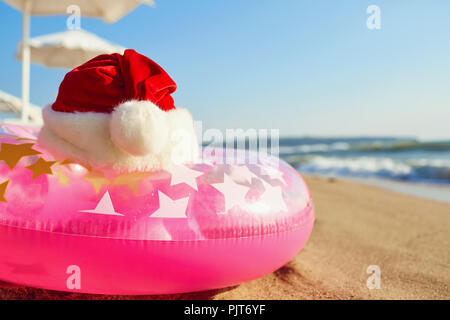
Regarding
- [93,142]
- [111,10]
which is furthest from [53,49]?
[93,142]

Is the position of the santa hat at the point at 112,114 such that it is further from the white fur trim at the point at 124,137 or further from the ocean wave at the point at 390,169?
the ocean wave at the point at 390,169

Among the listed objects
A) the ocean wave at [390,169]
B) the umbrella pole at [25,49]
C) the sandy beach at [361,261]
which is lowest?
the sandy beach at [361,261]

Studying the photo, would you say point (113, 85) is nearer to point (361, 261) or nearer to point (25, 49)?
point (361, 261)

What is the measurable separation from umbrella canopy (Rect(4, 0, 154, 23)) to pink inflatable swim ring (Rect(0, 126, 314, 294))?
3.52 meters

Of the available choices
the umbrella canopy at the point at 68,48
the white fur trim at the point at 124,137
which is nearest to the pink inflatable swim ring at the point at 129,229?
the white fur trim at the point at 124,137

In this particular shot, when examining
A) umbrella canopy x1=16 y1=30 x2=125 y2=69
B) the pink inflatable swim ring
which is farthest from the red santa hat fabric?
umbrella canopy x1=16 y1=30 x2=125 y2=69

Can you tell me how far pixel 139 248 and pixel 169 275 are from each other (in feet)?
0.54

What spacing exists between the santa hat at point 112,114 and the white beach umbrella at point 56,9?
129 inches

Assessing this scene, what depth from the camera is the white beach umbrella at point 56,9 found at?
445cm

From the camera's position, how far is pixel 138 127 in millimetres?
1268

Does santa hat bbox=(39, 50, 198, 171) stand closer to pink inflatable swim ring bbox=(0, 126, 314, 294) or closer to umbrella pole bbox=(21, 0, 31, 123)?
pink inflatable swim ring bbox=(0, 126, 314, 294)

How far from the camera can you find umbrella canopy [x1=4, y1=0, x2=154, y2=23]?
174 inches

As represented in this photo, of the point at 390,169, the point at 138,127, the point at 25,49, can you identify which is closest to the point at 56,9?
the point at 25,49

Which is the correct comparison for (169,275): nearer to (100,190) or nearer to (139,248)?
(139,248)
